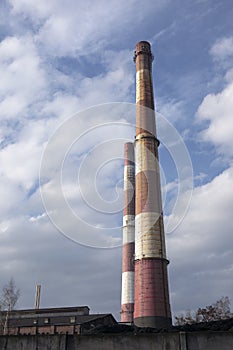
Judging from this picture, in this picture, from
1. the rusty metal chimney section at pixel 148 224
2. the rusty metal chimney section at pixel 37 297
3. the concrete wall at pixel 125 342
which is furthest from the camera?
the rusty metal chimney section at pixel 37 297

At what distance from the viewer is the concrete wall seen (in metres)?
11.9

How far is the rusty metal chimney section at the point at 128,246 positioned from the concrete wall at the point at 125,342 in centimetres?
2229

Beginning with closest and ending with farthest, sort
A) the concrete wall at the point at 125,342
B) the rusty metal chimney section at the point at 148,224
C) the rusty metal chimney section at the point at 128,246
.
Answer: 1. the concrete wall at the point at 125,342
2. the rusty metal chimney section at the point at 148,224
3. the rusty metal chimney section at the point at 128,246

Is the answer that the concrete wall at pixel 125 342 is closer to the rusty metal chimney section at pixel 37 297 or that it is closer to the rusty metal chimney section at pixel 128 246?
the rusty metal chimney section at pixel 128 246

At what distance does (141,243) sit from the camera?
27.3 m

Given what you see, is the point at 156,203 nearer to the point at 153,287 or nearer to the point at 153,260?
the point at 153,260

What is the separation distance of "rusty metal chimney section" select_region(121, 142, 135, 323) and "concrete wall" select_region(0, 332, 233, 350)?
73.1ft

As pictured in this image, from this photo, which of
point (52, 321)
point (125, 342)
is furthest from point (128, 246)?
point (125, 342)

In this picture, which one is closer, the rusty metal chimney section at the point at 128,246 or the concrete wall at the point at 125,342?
the concrete wall at the point at 125,342

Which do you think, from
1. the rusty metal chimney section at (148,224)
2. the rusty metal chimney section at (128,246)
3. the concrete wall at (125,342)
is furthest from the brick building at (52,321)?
the concrete wall at (125,342)

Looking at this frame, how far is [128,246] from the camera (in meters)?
37.0

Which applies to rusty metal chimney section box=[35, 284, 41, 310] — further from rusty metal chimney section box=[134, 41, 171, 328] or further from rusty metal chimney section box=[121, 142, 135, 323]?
rusty metal chimney section box=[134, 41, 171, 328]

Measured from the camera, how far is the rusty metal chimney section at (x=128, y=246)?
35434mm

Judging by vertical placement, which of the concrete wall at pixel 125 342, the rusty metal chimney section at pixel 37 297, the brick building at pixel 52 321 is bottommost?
the concrete wall at pixel 125 342
